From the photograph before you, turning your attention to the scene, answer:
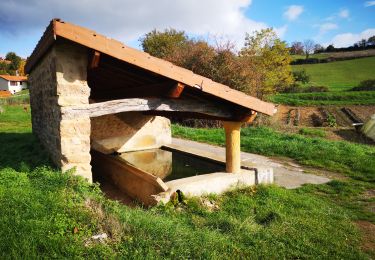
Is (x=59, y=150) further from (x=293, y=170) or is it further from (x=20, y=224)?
(x=293, y=170)

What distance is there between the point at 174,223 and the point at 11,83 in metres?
65.5

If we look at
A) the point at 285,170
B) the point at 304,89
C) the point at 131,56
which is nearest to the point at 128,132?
the point at 285,170

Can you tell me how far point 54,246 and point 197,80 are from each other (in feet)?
10.7

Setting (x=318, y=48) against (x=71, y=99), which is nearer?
(x=71, y=99)

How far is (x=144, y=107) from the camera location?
527 cm

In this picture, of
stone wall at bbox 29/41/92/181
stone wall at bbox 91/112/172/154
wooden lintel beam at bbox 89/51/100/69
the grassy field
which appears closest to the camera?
the grassy field

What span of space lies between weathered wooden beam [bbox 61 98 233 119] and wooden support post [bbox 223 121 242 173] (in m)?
0.22

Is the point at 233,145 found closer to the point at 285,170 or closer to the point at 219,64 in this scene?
the point at 285,170

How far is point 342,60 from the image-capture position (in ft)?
164

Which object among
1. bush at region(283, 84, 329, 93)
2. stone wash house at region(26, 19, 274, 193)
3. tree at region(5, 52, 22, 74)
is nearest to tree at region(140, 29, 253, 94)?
stone wash house at region(26, 19, 274, 193)

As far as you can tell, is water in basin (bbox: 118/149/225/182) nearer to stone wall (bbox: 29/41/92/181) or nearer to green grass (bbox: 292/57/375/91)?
stone wall (bbox: 29/41/92/181)

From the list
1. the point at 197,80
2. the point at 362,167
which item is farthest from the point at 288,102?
the point at 197,80

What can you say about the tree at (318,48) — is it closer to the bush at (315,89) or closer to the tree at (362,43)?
the tree at (362,43)

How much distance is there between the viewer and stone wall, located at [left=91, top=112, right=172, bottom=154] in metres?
9.81
